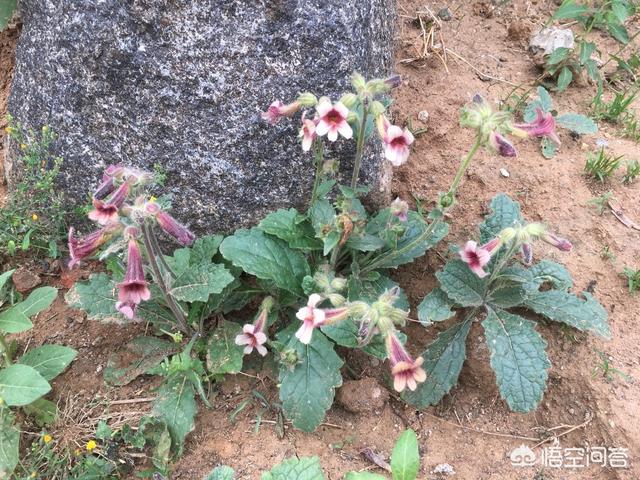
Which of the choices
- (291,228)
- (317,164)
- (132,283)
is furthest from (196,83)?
(132,283)

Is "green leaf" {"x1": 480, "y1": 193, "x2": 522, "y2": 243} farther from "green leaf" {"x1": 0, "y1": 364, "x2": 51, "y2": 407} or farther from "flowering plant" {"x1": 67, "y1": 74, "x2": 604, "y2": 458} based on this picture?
"green leaf" {"x1": 0, "y1": 364, "x2": 51, "y2": 407}

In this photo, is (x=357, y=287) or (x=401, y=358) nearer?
(x=401, y=358)

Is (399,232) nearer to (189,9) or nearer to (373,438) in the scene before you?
(373,438)

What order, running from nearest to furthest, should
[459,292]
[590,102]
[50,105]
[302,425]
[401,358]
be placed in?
[401,358] < [302,425] < [459,292] < [50,105] < [590,102]

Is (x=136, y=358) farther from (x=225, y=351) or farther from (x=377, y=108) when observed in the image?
(x=377, y=108)

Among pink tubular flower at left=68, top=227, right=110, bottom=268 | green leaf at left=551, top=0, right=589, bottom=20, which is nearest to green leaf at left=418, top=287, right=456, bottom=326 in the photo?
pink tubular flower at left=68, top=227, right=110, bottom=268

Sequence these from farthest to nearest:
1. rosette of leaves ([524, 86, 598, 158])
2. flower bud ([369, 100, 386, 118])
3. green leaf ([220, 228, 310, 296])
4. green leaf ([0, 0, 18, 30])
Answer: rosette of leaves ([524, 86, 598, 158])
green leaf ([0, 0, 18, 30])
green leaf ([220, 228, 310, 296])
flower bud ([369, 100, 386, 118])

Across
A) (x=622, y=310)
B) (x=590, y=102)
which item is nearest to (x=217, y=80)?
(x=622, y=310)
